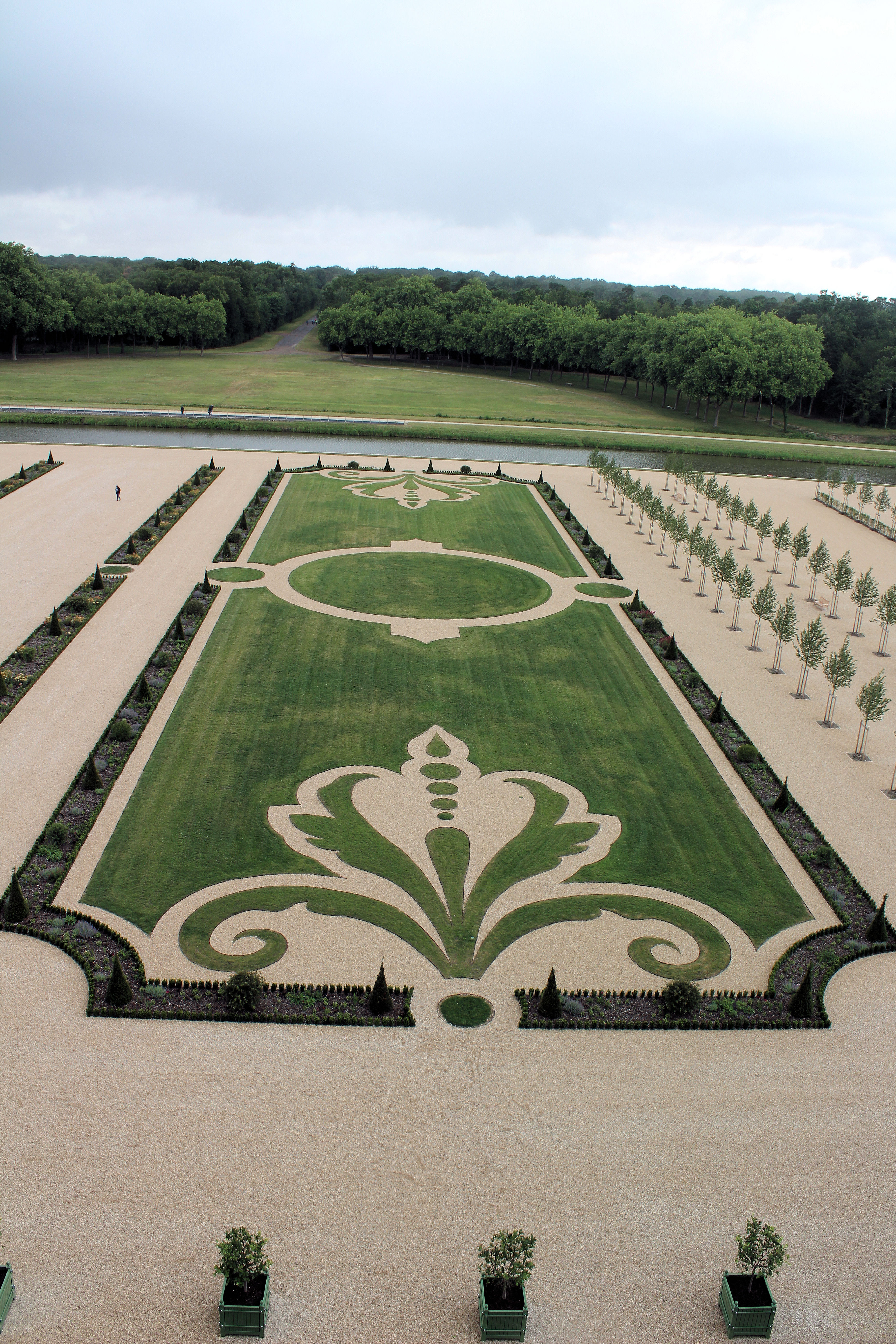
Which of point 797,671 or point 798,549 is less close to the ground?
point 798,549

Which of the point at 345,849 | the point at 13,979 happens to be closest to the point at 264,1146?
the point at 13,979

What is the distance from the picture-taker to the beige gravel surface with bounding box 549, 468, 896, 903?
37719 mm

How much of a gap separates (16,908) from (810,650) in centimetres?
3674

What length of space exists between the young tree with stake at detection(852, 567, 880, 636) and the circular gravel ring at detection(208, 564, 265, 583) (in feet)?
119

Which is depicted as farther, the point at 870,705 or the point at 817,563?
the point at 817,563

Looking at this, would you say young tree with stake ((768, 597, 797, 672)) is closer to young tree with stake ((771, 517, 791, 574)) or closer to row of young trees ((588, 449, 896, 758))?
row of young trees ((588, 449, 896, 758))

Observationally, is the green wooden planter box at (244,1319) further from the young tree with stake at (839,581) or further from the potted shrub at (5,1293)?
the young tree with stake at (839,581)

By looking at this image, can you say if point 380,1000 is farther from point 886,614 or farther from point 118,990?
point 886,614

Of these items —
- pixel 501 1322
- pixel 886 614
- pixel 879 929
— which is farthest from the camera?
pixel 886 614

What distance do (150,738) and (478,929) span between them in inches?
691

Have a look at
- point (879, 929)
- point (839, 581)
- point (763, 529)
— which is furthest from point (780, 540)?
point (879, 929)

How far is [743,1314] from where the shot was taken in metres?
18.3

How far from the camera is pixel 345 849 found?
111 feet

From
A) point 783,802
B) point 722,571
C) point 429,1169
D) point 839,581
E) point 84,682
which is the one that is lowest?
point 429,1169
